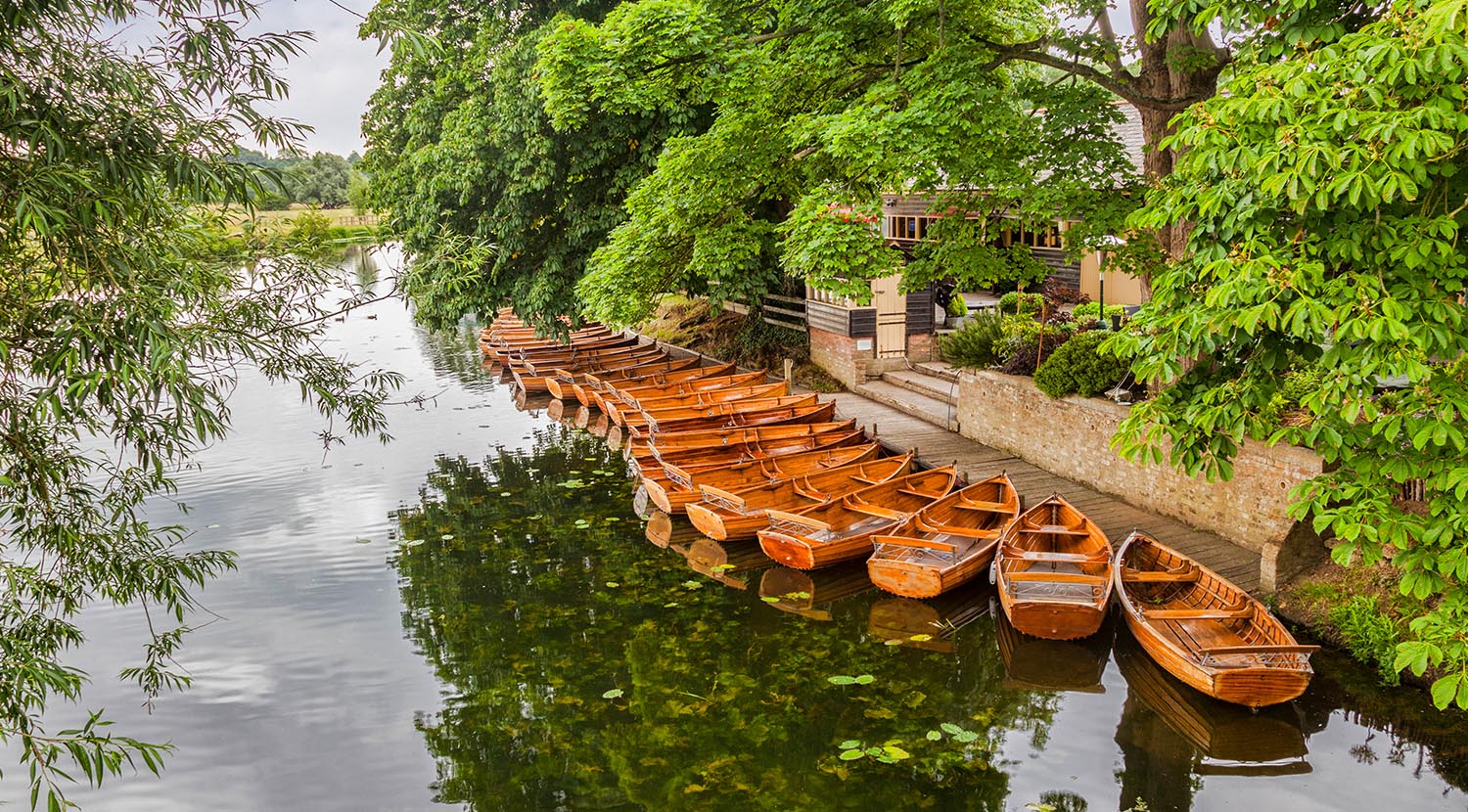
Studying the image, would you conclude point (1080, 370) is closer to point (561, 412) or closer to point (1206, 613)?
point (1206, 613)

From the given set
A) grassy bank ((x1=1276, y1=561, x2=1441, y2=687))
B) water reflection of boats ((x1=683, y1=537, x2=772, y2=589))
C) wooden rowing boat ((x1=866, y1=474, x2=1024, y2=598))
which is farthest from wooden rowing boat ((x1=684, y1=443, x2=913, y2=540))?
grassy bank ((x1=1276, y1=561, x2=1441, y2=687))

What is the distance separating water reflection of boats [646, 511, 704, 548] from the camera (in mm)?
13172

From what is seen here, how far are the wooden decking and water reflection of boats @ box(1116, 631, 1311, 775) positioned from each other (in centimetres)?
180

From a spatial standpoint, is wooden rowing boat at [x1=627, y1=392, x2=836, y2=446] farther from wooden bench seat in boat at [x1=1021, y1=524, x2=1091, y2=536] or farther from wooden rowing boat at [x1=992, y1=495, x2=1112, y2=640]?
wooden bench seat in boat at [x1=1021, y1=524, x2=1091, y2=536]

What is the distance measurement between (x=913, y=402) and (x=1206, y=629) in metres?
8.84

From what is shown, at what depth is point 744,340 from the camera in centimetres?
2292

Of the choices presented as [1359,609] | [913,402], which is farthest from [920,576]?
[913,402]

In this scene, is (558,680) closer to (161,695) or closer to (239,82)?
(161,695)

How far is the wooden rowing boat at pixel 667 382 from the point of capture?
18719 mm

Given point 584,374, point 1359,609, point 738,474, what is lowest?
point 1359,609

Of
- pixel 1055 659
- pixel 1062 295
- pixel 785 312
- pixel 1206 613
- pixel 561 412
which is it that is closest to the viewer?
pixel 1206 613

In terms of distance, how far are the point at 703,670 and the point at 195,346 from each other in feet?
18.8

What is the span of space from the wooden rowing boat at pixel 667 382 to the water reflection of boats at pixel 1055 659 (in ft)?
31.2

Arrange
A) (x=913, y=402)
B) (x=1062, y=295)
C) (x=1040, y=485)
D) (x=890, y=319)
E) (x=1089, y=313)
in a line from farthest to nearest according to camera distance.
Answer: (x=1062, y=295), (x=890, y=319), (x=913, y=402), (x=1089, y=313), (x=1040, y=485)
